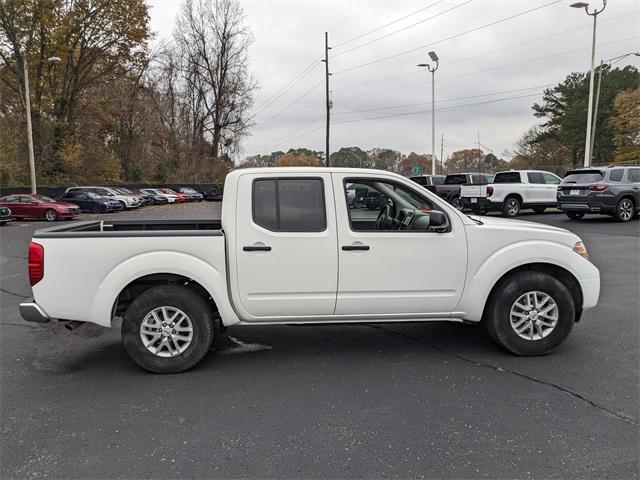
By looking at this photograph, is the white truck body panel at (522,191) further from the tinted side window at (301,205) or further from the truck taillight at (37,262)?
the truck taillight at (37,262)

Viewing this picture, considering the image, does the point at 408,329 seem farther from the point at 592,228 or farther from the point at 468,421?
the point at 592,228

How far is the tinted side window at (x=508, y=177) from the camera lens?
61.1 ft

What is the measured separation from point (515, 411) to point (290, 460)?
5.62 feet

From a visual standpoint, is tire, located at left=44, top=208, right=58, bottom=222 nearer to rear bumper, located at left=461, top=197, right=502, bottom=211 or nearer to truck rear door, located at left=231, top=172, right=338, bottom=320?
rear bumper, located at left=461, top=197, right=502, bottom=211

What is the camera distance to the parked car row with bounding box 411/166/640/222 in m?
15.1

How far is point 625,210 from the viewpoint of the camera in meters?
15.2

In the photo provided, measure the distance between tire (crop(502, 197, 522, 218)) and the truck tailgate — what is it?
0.87 meters

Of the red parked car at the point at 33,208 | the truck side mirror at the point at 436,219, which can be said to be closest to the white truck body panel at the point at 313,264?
the truck side mirror at the point at 436,219

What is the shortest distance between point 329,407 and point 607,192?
14.8 m

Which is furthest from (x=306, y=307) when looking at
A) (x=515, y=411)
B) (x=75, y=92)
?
(x=75, y=92)

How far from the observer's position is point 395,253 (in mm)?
→ 4332

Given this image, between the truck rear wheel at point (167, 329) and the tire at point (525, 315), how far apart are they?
2663 millimetres

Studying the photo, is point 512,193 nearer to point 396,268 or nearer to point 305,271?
point 396,268

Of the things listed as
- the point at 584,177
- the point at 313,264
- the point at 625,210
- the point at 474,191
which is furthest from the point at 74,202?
the point at 313,264
